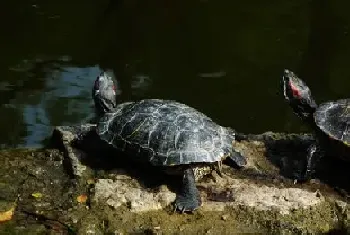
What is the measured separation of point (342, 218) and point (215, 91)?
3.25 m

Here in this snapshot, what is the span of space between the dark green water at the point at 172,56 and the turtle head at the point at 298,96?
1594 millimetres

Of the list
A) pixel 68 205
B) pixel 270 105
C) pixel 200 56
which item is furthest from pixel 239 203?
pixel 200 56

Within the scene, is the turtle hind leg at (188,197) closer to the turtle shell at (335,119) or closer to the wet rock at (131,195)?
the wet rock at (131,195)

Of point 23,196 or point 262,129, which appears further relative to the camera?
point 262,129

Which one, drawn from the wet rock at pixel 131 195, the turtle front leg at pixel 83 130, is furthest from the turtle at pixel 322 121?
the turtle front leg at pixel 83 130

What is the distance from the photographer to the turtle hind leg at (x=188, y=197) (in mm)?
3638

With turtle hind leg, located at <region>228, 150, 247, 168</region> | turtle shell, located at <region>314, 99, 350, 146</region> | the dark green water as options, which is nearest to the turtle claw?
turtle hind leg, located at <region>228, 150, 247, 168</region>

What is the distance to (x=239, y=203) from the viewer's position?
12.3ft

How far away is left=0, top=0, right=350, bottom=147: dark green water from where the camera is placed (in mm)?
6305

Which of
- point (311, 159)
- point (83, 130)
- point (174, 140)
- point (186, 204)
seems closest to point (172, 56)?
point (83, 130)

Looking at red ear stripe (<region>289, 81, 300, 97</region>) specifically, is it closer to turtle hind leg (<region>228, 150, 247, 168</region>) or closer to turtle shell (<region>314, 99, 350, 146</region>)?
turtle shell (<region>314, 99, 350, 146</region>)

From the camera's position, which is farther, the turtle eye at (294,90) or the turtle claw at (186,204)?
the turtle eye at (294,90)

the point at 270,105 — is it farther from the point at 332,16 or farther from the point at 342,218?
the point at 332,16

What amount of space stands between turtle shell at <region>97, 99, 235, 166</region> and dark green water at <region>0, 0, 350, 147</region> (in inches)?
63.5
